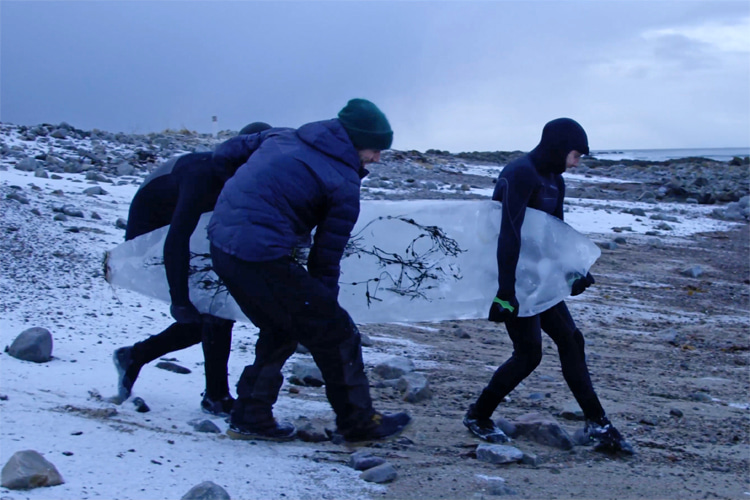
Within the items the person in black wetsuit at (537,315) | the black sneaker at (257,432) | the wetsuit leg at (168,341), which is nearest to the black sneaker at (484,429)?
the person in black wetsuit at (537,315)

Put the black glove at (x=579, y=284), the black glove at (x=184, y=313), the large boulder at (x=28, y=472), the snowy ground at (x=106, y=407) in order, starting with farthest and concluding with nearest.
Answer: the black glove at (x=579, y=284)
the black glove at (x=184, y=313)
the snowy ground at (x=106, y=407)
the large boulder at (x=28, y=472)

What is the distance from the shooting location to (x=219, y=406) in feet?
13.3

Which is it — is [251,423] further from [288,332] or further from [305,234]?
[305,234]

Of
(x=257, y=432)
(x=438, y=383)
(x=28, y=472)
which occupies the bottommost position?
(x=438, y=383)

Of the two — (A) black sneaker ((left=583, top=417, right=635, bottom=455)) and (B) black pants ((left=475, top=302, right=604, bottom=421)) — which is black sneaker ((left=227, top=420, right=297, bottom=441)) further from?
(A) black sneaker ((left=583, top=417, right=635, bottom=455))

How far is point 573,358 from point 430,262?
91cm

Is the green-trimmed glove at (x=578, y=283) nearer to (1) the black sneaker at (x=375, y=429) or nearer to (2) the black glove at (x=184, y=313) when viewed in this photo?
(1) the black sneaker at (x=375, y=429)

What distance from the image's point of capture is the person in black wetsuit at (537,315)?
399 centimetres

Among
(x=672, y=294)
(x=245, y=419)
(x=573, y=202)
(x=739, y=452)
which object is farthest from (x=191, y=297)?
(x=573, y=202)

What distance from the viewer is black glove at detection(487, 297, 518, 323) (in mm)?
3945

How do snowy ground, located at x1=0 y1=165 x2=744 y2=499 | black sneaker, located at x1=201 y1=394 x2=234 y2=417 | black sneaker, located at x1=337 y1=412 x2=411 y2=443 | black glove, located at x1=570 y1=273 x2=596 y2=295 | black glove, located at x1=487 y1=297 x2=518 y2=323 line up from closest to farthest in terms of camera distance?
snowy ground, located at x1=0 y1=165 x2=744 y2=499 → black sneaker, located at x1=337 y1=412 x2=411 y2=443 → black glove, located at x1=487 y1=297 x2=518 y2=323 → black sneaker, located at x1=201 y1=394 x2=234 y2=417 → black glove, located at x1=570 y1=273 x2=596 y2=295

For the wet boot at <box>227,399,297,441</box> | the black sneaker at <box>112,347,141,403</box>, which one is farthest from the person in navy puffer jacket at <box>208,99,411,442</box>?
the black sneaker at <box>112,347,141,403</box>

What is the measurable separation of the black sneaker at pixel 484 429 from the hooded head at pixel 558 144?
3.95ft

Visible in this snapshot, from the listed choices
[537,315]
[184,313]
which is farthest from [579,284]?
[184,313]
